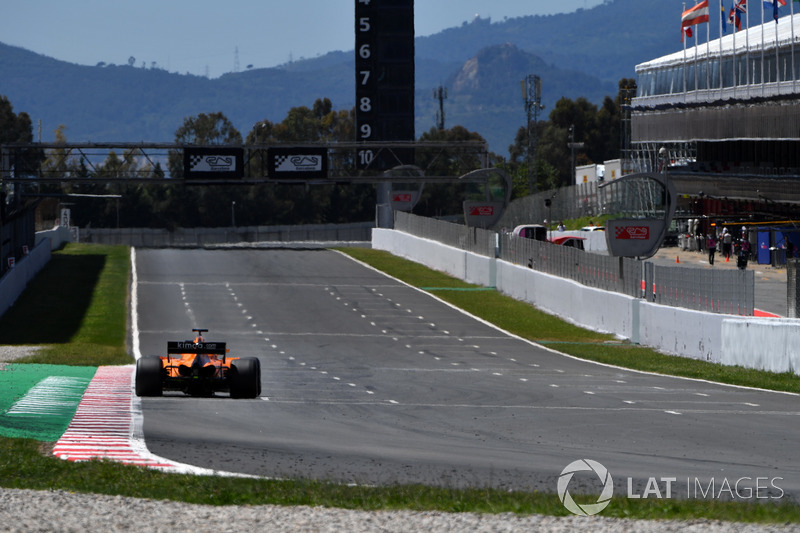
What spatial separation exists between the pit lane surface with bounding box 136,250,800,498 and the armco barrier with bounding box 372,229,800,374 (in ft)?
8.71

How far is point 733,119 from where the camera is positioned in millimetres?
78562

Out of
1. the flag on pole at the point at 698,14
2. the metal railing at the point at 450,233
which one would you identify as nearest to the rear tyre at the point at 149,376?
the metal railing at the point at 450,233

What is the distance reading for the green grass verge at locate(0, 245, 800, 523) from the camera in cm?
1232

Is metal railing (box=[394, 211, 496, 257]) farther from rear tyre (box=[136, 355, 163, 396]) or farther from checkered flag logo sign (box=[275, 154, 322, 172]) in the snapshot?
rear tyre (box=[136, 355, 163, 396])

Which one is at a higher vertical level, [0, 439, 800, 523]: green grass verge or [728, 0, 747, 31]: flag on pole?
[728, 0, 747, 31]: flag on pole

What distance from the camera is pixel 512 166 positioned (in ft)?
595

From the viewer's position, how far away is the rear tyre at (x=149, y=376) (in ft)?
64.9

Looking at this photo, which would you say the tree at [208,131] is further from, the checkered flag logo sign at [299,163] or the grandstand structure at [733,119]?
the checkered flag logo sign at [299,163]

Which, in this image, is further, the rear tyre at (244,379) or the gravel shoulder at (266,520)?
the rear tyre at (244,379)

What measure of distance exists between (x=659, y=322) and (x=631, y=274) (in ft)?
8.67

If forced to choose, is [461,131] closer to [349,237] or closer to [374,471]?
[349,237]

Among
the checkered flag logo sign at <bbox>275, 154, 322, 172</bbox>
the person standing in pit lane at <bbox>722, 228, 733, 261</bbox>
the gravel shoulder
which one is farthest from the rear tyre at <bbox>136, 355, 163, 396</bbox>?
the checkered flag logo sign at <bbox>275, 154, 322, 172</bbox>

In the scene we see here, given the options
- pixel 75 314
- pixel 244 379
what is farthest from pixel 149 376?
pixel 75 314

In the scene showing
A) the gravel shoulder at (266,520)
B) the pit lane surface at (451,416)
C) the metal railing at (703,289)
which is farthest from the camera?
the metal railing at (703,289)
